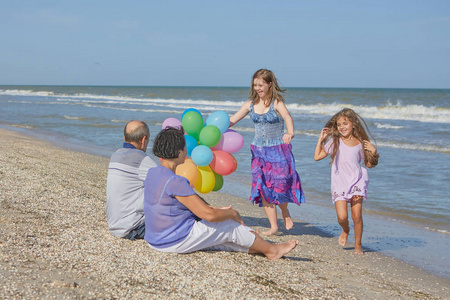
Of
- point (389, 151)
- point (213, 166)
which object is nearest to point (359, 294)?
point (213, 166)

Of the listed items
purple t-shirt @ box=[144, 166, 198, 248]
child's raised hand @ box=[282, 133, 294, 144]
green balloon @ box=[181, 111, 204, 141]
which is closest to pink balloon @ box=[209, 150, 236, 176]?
green balloon @ box=[181, 111, 204, 141]

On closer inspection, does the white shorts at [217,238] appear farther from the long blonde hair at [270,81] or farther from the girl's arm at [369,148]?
the long blonde hair at [270,81]

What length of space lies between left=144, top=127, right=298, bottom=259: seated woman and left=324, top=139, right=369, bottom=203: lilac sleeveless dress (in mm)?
1361

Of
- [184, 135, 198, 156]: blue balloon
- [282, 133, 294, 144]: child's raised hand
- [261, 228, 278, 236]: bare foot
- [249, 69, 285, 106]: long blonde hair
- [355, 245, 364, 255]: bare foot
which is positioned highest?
[249, 69, 285, 106]: long blonde hair

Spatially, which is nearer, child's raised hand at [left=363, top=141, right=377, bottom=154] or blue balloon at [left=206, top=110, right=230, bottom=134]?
child's raised hand at [left=363, top=141, right=377, bottom=154]

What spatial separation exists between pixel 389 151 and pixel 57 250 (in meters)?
11.0

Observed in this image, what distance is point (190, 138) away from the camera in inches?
205

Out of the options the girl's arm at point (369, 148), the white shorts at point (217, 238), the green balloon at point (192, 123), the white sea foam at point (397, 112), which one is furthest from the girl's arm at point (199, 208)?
the white sea foam at point (397, 112)

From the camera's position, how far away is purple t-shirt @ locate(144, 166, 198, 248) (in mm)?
3887

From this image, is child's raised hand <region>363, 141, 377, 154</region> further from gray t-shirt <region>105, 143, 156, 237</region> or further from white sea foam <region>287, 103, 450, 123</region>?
white sea foam <region>287, 103, 450, 123</region>

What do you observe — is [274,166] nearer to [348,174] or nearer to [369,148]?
[348,174]

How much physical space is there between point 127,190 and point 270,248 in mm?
1454

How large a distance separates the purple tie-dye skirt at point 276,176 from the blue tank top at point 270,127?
72 millimetres

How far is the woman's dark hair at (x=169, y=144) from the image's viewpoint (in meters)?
3.93
